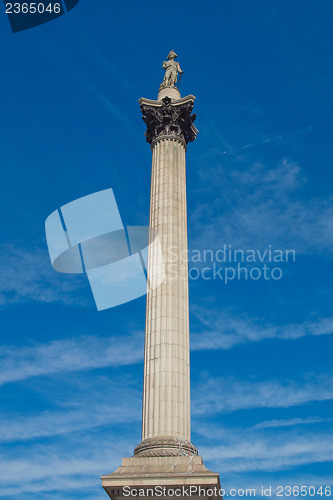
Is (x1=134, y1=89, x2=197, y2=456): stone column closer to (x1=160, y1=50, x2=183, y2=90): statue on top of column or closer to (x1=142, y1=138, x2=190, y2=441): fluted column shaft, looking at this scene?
(x1=142, y1=138, x2=190, y2=441): fluted column shaft

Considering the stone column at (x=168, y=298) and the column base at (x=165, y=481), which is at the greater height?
the stone column at (x=168, y=298)

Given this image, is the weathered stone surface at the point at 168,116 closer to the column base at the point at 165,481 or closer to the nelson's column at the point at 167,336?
the nelson's column at the point at 167,336

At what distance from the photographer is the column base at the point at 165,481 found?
81.3 ft

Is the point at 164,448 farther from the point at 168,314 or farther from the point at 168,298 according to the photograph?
the point at 168,298

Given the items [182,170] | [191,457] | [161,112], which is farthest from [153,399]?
[161,112]

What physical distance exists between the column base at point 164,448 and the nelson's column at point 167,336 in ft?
0.16

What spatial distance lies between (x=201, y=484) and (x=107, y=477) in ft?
15.4

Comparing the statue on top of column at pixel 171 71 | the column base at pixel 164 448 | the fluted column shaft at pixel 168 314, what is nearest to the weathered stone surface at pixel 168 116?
the fluted column shaft at pixel 168 314

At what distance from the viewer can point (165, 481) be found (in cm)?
2489

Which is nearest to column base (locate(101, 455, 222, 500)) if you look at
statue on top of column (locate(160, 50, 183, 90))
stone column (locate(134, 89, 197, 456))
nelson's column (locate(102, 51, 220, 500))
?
nelson's column (locate(102, 51, 220, 500))

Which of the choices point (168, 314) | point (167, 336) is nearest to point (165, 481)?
point (167, 336)

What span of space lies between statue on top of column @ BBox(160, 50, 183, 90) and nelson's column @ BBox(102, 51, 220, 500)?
0.28 ft

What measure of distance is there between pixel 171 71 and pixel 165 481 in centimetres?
3026

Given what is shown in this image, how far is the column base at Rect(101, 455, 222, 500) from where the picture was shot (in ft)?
81.3
